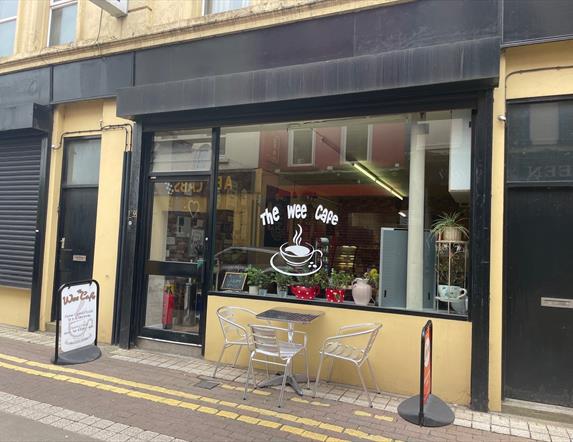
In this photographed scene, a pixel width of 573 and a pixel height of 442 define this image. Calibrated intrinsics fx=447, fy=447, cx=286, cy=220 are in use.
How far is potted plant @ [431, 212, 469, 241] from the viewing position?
5.16 meters

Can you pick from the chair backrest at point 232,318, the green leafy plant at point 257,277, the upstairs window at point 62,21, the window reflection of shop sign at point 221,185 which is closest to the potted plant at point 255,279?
the green leafy plant at point 257,277

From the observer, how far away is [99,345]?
22.0 ft

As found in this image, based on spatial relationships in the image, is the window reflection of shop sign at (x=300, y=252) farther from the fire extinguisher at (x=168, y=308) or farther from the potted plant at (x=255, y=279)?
the fire extinguisher at (x=168, y=308)

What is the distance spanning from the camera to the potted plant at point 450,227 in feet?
16.9

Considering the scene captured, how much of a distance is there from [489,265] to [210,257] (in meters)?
3.61

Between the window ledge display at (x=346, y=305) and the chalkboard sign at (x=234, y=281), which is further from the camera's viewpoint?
the chalkboard sign at (x=234, y=281)

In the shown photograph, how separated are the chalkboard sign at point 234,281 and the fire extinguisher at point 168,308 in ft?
3.06

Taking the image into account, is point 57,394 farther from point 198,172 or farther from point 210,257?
point 198,172

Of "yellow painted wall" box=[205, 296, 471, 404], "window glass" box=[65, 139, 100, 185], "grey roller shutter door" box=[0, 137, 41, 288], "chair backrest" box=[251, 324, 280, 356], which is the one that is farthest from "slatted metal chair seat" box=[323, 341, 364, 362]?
"grey roller shutter door" box=[0, 137, 41, 288]

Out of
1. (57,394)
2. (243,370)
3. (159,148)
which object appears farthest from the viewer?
(159,148)

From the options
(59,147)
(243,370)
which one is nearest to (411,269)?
(243,370)

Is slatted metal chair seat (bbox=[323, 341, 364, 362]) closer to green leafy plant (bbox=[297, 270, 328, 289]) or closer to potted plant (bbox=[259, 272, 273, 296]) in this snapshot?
green leafy plant (bbox=[297, 270, 328, 289])

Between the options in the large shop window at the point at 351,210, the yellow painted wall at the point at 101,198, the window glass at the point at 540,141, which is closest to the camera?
the window glass at the point at 540,141

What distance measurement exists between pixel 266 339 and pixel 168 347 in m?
2.45
